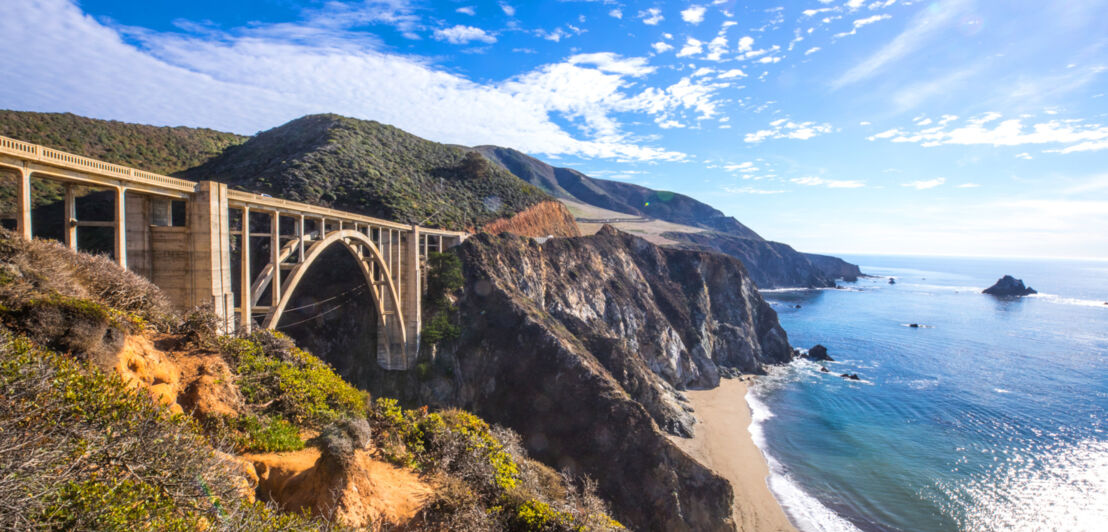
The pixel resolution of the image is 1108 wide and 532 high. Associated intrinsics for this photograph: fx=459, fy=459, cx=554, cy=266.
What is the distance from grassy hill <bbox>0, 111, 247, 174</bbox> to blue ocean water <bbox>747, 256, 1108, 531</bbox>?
57.0 meters

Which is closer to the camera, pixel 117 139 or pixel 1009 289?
pixel 117 139

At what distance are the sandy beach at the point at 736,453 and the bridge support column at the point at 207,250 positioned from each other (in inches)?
905

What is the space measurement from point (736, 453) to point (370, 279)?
23824 mm

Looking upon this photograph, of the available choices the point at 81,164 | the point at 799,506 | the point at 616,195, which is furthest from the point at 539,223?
the point at 616,195

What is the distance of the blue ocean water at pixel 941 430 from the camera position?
23281 mm

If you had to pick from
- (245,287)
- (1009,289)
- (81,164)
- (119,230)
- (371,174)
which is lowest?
(1009,289)

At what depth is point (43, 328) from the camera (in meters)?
5.14

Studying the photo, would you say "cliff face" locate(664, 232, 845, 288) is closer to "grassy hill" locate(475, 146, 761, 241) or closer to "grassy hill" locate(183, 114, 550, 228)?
"grassy hill" locate(475, 146, 761, 241)

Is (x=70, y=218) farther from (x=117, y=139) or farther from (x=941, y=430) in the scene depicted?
(x=117, y=139)

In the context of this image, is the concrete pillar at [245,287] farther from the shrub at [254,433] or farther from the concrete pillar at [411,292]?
the concrete pillar at [411,292]

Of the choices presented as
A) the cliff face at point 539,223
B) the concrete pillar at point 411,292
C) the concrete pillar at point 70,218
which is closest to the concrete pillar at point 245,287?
the concrete pillar at point 70,218

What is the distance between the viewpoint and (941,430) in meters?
32.6

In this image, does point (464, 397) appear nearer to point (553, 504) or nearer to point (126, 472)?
point (553, 504)

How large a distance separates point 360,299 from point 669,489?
21.0 meters
